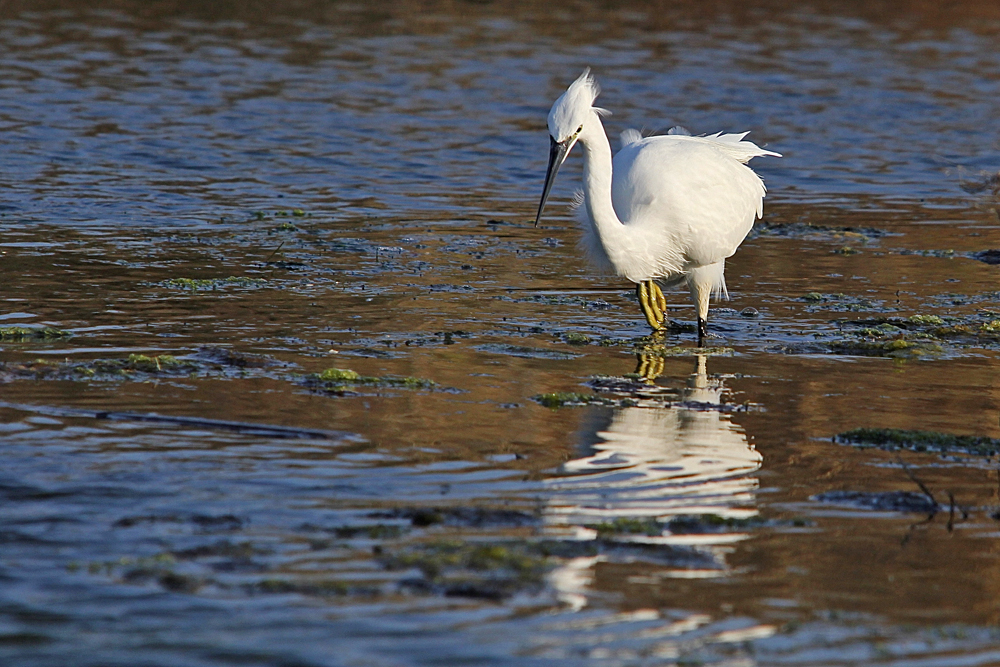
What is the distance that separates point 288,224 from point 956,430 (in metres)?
6.52

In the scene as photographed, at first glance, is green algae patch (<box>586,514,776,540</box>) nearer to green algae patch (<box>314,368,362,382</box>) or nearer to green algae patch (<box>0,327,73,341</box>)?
green algae patch (<box>314,368,362,382</box>)

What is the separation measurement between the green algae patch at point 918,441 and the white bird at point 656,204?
223 centimetres

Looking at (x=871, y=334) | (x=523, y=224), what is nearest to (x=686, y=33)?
(x=523, y=224)

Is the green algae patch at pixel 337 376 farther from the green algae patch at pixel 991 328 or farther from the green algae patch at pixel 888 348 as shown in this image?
the green algae patch at pixel 991 328

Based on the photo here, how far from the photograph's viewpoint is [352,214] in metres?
12.2

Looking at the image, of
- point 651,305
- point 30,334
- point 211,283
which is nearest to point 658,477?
point 651,305

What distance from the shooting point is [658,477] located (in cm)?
566

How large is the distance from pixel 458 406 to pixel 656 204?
7.70ft

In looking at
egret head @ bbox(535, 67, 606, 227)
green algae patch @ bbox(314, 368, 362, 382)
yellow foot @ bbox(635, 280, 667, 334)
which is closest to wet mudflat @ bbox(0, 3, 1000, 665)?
green algae patch @ bbox(314, 368, 362, 382)

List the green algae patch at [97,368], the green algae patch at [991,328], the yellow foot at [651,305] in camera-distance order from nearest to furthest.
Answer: the green algae patch at [97,368], the green algae patch at [991,328], the yellow foot at [651,305]

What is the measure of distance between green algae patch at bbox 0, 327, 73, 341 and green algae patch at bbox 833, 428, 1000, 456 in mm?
4292

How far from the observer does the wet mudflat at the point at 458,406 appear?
4.24 m

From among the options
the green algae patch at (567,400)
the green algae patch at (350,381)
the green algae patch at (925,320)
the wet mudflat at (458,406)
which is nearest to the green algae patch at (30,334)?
the wet mudflat at (458,406)

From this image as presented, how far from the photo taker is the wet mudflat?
424 cm
